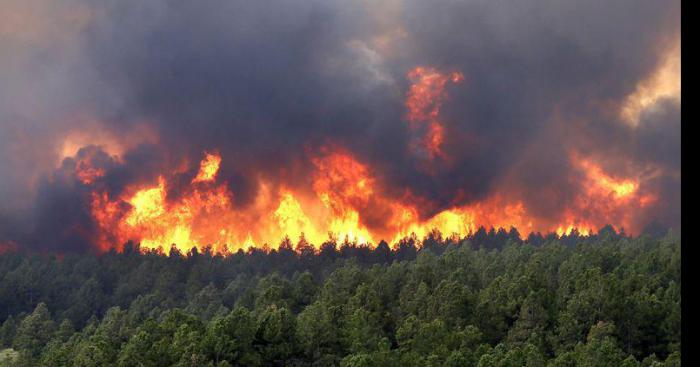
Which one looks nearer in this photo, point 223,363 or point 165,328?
point 223,363

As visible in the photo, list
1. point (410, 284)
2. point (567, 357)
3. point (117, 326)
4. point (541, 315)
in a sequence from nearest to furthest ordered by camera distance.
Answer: point (567, 357) < point (541, 315) < point (410, 284) < point (117, 326)

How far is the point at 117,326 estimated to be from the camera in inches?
6698

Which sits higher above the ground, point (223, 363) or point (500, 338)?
point (500, 338)

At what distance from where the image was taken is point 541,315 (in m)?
123

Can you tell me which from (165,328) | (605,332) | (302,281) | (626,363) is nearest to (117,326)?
(302,281)

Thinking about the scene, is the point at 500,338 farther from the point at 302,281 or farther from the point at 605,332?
the point at 302,281

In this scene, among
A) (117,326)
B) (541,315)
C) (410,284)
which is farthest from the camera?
(117,326)
